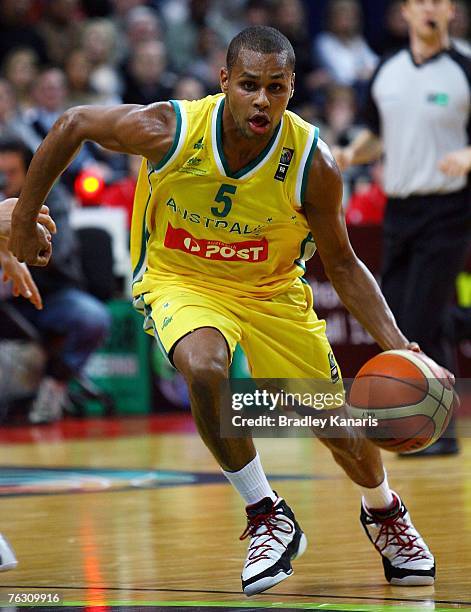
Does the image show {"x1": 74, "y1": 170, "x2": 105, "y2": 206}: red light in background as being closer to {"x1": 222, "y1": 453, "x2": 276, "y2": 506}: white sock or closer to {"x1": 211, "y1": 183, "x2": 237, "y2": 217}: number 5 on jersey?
{"x1": 211, "y1": 183, "x2": 237, "y2": 217}: number 5 on jersey

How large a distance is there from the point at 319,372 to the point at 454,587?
2.87 feet

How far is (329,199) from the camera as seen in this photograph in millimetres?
4602

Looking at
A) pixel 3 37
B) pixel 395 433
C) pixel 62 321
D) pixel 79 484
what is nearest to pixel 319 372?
pixel 395 433

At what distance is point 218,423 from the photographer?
4387mm

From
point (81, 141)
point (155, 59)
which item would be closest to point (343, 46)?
point (155, 59)

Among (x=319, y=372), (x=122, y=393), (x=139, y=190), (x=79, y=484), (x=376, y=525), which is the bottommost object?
(x=122, y=393)

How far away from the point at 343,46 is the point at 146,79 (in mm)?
3302

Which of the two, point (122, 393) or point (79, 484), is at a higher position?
point (79, 484)

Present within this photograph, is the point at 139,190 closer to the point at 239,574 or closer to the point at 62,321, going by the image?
the point at 239,574

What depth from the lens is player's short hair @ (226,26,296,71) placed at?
4.43m

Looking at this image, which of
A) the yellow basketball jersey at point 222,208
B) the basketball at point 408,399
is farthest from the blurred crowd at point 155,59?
the basketball at point 408,399

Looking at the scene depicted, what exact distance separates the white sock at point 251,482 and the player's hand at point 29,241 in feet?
3.15

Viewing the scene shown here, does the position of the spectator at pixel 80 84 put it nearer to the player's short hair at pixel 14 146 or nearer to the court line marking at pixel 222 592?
the player's short hair at pixel 14 146

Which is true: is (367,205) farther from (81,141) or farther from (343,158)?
(81,141)
